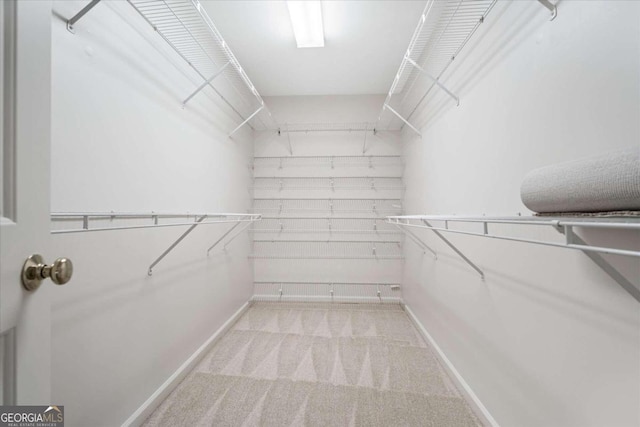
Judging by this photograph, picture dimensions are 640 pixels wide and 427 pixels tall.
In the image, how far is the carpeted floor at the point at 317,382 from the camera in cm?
136

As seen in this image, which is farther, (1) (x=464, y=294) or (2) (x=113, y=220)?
(1) (x=464, y=294)

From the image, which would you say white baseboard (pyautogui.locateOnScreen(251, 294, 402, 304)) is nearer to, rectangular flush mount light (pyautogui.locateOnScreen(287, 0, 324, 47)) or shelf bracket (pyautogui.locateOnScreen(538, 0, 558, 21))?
rectangular flush mount light (pyautogui.locateOnScreen(287, 0, 324, 47))

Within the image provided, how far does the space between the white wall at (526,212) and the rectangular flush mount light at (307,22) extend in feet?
3.31

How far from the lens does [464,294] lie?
151 centimetres

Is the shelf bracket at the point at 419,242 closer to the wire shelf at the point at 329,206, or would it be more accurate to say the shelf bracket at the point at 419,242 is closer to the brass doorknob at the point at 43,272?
the wire shelf at the point at 329,206

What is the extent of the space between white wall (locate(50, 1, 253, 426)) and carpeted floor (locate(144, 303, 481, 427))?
0.82ft

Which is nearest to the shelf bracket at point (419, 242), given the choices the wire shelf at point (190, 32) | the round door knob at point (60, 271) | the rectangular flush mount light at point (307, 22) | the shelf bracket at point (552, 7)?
the shelf bracket at point (552, 7)

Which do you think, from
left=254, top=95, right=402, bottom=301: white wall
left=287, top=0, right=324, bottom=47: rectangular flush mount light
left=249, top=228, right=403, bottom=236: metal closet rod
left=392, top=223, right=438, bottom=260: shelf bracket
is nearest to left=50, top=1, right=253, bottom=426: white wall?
left=287, top=0, right=324, bottom=47: rectangular flush mount light

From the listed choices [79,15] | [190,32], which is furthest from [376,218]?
[79,15]

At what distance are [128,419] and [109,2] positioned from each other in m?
1.96

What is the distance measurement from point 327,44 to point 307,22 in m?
0.34

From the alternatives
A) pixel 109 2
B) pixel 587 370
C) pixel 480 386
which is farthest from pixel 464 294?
pixel 109 2

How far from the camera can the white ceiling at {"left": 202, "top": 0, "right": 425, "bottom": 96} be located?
1738mm

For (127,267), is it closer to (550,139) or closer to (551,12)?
(550,139)
